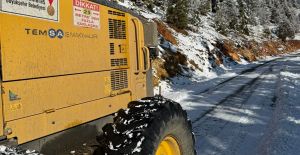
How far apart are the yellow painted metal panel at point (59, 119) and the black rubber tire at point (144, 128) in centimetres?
37

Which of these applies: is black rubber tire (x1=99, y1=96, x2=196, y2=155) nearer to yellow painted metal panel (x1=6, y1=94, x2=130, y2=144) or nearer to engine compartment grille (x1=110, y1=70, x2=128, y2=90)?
yellow painted metal panel (x1=6, y1=94, x2=130, y2=144)

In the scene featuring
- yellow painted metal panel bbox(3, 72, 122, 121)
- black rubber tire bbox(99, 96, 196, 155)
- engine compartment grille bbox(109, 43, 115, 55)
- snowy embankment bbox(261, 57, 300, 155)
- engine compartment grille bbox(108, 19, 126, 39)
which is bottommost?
snowy embankment bbox(261, 57, 300, 155)

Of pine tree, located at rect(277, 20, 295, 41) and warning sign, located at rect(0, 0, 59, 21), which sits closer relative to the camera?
warning sign, located at rect(0, 0, 59, 21)

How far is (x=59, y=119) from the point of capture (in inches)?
157

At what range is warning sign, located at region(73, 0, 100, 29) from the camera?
425cm

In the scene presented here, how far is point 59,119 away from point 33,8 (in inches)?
41.5

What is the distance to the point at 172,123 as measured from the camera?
15.1 feet

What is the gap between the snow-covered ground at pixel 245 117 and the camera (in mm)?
8195

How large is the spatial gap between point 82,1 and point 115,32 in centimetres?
85

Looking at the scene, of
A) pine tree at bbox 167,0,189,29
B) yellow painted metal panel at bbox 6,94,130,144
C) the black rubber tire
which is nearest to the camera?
yellow painted metal panel at bbox 6,94,130,144

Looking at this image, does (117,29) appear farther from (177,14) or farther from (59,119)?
(177,14)

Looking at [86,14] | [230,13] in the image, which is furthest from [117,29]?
[230,13]

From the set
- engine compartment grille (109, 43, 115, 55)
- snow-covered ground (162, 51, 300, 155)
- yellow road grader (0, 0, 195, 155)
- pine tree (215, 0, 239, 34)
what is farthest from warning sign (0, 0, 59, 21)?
pine tree (215, 0, 239, 34)

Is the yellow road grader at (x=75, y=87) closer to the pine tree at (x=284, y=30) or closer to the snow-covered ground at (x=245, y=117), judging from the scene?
the snow-covered ground at (x=245, y=117)
